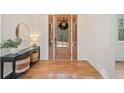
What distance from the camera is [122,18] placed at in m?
6.14

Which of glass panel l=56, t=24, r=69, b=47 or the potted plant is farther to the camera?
glass panel l=56, t=24, r=69, b=47

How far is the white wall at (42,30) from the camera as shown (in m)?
6.32

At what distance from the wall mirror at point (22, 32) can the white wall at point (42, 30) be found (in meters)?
0.55

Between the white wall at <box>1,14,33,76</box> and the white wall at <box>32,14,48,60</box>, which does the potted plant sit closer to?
the white wall at <box>1,14,33,76</box>

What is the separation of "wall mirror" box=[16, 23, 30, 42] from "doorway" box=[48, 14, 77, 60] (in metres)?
0.91

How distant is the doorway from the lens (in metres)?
6.30

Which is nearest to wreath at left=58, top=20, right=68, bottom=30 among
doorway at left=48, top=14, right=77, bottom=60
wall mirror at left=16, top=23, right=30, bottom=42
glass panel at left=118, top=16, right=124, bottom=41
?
doorway at left=48, top=14, right=77, bottom=60

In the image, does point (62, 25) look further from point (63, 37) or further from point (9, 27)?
point (9, 27)

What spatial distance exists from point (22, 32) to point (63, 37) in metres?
1.67

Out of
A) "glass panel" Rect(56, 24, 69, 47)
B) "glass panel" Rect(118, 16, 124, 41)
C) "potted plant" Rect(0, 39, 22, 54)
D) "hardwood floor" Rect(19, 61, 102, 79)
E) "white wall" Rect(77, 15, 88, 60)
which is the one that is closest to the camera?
"potted plant" Rect(0, 39, 22, 54)

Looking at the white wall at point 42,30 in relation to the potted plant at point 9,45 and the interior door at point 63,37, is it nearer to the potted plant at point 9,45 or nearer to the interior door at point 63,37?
the interior door at point 63,37

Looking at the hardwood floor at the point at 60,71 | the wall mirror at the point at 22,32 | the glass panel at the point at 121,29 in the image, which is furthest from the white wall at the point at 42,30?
the glass panel at the point at 121,29

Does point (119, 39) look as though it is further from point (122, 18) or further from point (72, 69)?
point (72, 69)

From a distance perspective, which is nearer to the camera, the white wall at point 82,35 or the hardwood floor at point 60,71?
the hardwood floor at point 60,71
